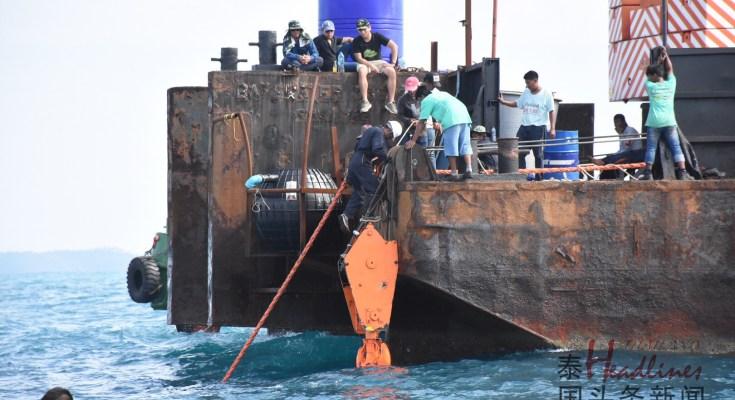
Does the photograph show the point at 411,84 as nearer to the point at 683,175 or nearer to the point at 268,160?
the point at 268,160

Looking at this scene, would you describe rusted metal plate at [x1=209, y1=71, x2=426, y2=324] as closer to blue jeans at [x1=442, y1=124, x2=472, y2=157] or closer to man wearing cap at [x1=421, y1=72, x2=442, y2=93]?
man wearing cap at [x1=421, y1=72, x2=442, y2=93]

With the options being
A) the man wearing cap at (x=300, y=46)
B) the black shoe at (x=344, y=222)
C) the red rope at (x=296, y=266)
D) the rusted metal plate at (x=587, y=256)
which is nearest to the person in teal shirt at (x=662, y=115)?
the rusted metal plate at (x=587, y=256)

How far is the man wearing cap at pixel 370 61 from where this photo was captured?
19188mm

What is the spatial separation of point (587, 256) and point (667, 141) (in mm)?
1640

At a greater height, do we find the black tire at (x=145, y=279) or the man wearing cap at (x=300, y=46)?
the man wearing cap at (x=300, y=46)

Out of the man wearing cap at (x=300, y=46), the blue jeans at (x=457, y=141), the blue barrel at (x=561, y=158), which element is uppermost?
the man wearing cap at (x=300, y=46)

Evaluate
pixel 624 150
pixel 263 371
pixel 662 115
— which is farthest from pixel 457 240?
pixel 263 371

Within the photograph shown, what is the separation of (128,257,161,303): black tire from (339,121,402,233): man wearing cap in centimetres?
799

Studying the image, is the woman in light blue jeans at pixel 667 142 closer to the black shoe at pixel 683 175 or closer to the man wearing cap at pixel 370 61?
the black shoe at pixel 683 175

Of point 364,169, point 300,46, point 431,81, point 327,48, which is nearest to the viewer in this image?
point 364,169

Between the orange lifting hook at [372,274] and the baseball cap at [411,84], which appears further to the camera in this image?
the baseball cap at [411,84]

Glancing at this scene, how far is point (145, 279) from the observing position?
24750mm

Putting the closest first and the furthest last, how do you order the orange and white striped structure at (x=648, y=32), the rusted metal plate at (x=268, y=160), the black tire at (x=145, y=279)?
the rusted metal plate at (x=268, y=160)
the orange and white striped structure at (x=648, y=32)
the black tire at (x=145, y=279)

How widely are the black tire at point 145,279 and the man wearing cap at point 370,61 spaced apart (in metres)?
6.61
